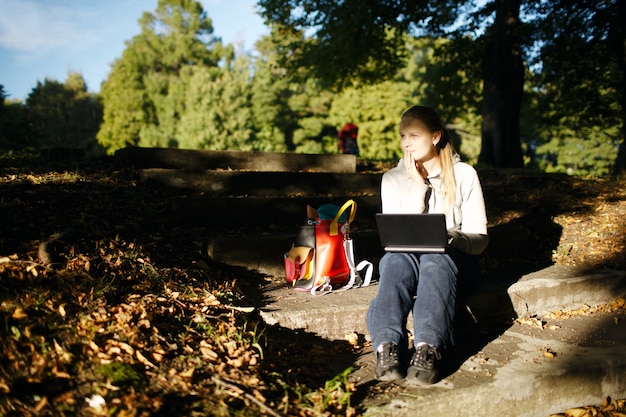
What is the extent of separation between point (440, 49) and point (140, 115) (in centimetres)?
2616

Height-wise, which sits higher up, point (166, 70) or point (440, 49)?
point (166, 70)

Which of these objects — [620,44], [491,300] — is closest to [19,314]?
[491,300]

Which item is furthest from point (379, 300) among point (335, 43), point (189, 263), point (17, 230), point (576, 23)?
point (576, 23)

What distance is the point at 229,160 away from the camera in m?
5.76

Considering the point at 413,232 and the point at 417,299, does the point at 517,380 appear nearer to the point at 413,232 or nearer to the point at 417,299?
the point at 417,299

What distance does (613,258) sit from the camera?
4.25 m

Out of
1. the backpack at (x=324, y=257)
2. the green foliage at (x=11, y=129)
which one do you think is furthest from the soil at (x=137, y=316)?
the green foliage at (x=11, y=129)

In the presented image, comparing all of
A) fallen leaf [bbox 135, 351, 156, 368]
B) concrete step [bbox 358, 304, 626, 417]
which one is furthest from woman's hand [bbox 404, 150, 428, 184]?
fallen leaf [bbox 135, 351, 156, 368]

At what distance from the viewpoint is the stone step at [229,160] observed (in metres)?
5.25

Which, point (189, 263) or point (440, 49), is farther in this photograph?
point (440, 49)

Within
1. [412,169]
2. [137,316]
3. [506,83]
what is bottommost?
[137,316]

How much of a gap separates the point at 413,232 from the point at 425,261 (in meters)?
0.21

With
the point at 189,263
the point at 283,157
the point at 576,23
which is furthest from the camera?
the point at 576,23

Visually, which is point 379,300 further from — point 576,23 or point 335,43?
point 576,23
